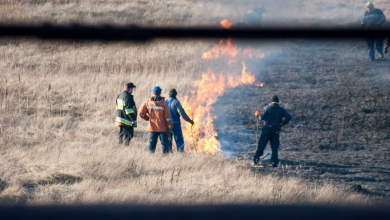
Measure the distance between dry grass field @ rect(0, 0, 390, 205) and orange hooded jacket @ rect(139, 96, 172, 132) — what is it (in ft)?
2.32

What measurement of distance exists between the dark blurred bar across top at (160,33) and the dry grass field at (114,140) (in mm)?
25

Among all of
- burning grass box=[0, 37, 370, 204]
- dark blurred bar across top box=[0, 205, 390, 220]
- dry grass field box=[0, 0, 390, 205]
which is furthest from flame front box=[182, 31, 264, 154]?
dark blurred bar across top box=[0, 205, 390, 220]

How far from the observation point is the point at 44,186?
6336mm

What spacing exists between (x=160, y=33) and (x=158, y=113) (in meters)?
7.01

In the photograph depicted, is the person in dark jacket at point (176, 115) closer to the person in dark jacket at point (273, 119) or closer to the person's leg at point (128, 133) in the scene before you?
the person's leg at point (128, 133)

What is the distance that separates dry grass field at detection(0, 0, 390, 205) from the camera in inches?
48.0

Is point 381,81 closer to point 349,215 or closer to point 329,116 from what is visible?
point 329,116

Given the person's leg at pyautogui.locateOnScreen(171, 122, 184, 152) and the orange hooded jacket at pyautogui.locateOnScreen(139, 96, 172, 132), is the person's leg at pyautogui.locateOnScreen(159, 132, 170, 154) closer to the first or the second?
the orange hooded jacket at pyautogui.locateOnScreen(139, 96, 172, 132)

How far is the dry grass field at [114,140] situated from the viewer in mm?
1219

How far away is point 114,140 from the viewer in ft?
32.2

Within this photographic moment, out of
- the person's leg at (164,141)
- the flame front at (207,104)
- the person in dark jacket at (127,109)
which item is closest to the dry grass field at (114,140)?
the person's leg at (164,141)

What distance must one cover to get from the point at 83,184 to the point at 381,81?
1283 centimetres

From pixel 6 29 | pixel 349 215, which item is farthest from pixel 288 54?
pixel 6 29

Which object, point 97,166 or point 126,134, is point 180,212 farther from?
point 126,134
